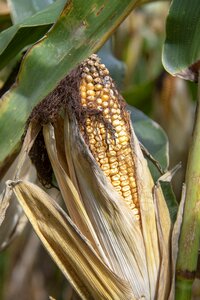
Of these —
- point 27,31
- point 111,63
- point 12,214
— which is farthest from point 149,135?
point 27,31

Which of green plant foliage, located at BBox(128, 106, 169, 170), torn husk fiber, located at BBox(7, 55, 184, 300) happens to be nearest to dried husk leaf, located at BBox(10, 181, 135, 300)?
torn husk fiber, located at BBox(7, 55, 184, 300)

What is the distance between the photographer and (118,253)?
40.7 inches

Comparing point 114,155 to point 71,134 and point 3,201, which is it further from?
point 3,201

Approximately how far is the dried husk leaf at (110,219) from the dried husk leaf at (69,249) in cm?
3

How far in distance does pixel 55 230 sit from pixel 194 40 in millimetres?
377

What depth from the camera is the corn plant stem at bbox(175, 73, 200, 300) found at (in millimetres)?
987

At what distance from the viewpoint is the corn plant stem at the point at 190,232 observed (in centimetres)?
99

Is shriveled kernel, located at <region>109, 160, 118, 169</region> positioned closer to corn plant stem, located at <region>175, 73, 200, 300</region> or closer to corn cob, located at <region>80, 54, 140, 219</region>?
corn cob, located at <region>80, 54, 140, 219</region>

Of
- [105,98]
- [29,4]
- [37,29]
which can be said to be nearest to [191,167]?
[105,98]

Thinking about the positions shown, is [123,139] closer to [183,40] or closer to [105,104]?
[105,104]

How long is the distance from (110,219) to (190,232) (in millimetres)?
127

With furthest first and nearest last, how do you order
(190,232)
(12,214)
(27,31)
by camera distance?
(12,214) → (27,31) → (190,232)

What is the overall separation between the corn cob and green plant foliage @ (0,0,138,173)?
34 millimetres

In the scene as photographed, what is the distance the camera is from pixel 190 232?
99 centimetres
